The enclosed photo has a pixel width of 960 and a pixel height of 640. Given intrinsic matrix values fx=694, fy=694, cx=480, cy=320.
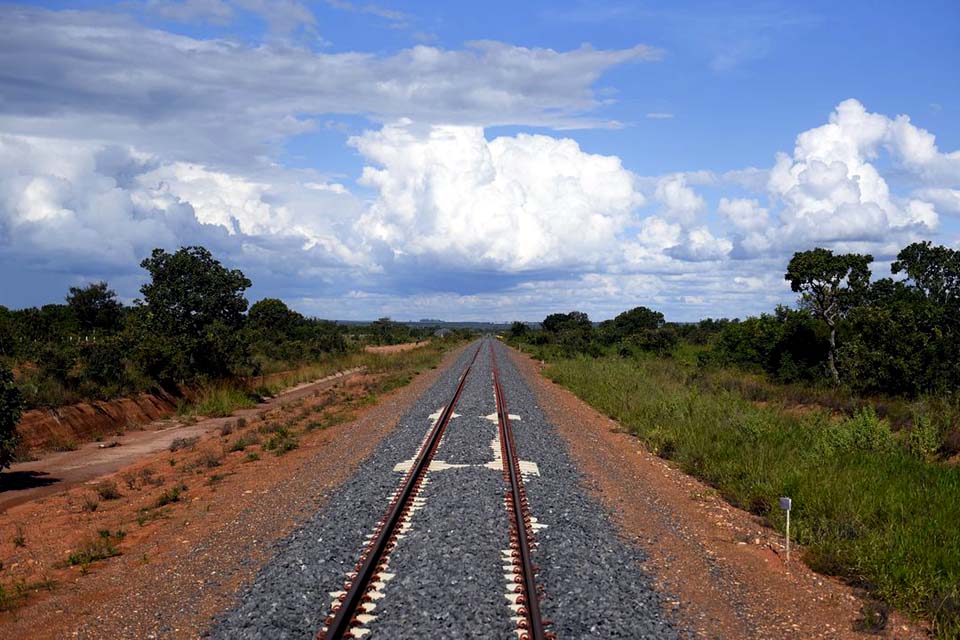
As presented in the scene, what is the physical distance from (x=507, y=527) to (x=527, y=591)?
216 centimetres

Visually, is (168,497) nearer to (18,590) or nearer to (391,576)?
(18,590)

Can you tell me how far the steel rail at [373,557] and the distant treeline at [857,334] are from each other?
1655cm

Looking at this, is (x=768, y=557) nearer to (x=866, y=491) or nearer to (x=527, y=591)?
(x=866, y=491)

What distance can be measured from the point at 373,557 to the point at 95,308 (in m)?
56.2

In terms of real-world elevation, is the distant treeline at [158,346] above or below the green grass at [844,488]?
A: above

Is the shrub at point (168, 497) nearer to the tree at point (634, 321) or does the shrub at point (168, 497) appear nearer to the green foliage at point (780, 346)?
the green foliage at point (780, 346)

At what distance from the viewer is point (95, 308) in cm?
5512

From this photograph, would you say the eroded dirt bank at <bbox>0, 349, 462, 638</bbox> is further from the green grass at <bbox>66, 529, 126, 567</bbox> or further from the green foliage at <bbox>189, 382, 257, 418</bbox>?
the green foliage at <bbox>189, 382, 257, 418</bbox>

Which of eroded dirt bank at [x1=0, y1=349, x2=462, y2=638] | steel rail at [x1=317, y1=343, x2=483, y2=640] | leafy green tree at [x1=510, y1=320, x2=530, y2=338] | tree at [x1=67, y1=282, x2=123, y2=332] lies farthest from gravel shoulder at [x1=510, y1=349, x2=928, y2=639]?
leafy green tree at [x1=510, y1=320, x2=530, y2=338]

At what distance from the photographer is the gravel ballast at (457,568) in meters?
6.05

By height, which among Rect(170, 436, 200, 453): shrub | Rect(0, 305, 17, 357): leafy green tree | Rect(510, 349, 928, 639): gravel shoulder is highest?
Rect(0, 305, 17, 357): leafy green tree

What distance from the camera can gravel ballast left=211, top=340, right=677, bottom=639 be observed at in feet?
19.8

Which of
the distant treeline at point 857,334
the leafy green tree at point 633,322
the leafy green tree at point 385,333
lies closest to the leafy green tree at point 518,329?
the leafy green tree at point 385,333

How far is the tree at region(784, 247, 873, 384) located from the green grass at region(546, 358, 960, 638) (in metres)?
18.0
